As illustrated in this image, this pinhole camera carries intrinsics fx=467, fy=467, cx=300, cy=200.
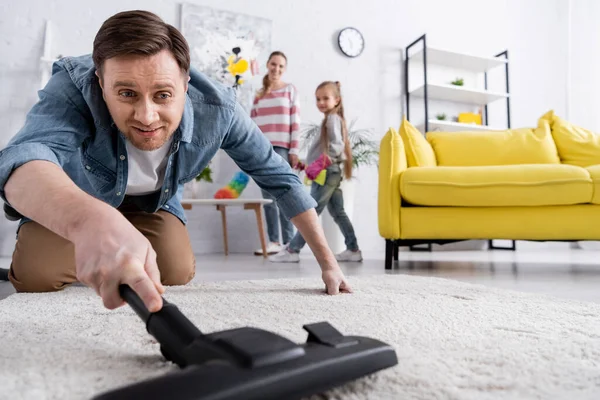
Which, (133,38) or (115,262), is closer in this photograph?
(115,262)

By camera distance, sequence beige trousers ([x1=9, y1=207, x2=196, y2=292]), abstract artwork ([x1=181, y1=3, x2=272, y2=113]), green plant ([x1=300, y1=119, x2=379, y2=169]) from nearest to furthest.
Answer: beige trousers ([x1=9, y1=207, x2=196, y2=292]) < green plant ([x1=300, y1=119, x2=379, y2=169]) < abstract artwork ([x1=181, y1=3, x2=272, y2=113])

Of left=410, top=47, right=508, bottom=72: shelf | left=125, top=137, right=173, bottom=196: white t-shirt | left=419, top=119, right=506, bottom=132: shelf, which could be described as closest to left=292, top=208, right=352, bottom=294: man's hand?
left=125, top=137, right=173, bottom=196: white t-shirt

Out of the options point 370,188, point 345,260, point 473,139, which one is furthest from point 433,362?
point 370,188

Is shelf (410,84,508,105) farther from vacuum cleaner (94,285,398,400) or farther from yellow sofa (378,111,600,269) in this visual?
vacuum cleaner (94,285,398,400)

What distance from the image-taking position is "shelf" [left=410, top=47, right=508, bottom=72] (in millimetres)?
3952

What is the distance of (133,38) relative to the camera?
82 centimetres

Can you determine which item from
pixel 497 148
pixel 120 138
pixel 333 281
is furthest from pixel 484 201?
pixel 120 138

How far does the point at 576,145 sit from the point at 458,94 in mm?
1646

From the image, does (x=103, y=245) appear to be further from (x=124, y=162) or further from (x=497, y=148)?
(x=497, y=148)

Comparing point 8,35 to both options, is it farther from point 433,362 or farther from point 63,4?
point 433,362

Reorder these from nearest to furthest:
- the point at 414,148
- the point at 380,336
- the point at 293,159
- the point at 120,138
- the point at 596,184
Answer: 1. the point at 380,336
2. the point at 120,138
3. the point at 596,184
4. the point at 414,148
5. the point at 293,159

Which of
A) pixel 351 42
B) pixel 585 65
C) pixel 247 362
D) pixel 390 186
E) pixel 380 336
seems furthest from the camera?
pixel 585 65

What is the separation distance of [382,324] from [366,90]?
3405mm

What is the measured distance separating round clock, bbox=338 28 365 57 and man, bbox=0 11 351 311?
2.84m
